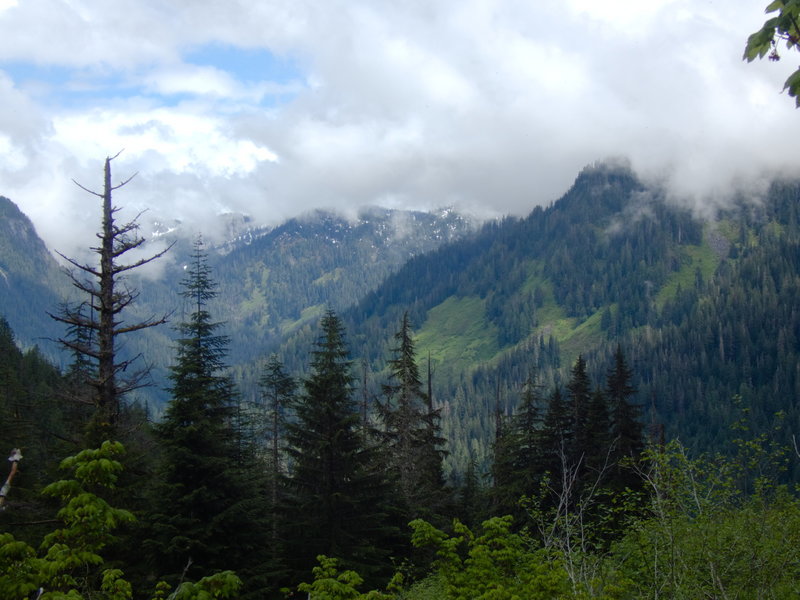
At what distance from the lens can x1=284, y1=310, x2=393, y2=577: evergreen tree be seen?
2444 centimetres

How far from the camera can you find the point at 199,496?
2000 cm

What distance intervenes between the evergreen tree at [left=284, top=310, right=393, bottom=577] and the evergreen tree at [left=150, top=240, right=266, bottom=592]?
337 centimetres

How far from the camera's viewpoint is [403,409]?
36188 mm

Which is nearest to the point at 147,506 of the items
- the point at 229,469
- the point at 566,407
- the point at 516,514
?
the point at 229,469

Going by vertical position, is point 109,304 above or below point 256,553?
above

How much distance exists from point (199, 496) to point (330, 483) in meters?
6.51

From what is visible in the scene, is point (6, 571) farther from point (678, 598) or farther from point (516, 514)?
point (516, 514)

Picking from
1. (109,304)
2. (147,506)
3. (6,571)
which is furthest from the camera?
(147,506)

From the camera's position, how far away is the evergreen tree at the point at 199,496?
19.2 m

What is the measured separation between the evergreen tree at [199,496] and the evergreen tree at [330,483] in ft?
11.1

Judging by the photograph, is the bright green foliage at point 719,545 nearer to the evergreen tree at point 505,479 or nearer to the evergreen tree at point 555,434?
the evergreen tree at point 505,479

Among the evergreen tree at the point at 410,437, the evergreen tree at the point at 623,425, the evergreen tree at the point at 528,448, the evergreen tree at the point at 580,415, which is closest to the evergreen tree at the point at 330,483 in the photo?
the evergreen tree at the point at 410,437

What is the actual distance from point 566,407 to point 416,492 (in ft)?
38.4

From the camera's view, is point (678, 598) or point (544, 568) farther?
point (544, 568)
